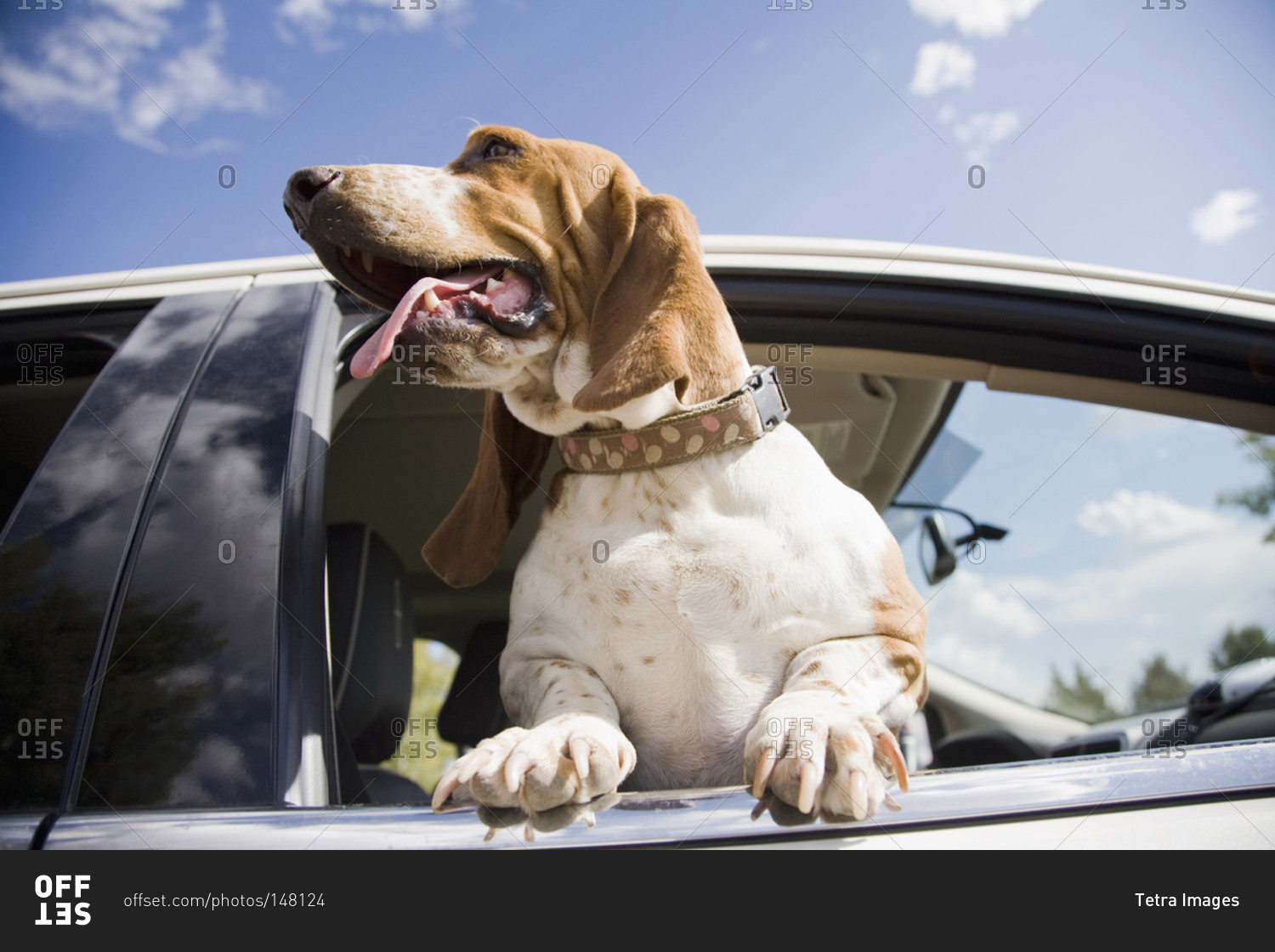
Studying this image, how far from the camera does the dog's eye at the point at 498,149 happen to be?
176cm

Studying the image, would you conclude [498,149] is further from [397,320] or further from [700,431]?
[700,431]

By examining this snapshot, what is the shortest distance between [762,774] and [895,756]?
0.19m

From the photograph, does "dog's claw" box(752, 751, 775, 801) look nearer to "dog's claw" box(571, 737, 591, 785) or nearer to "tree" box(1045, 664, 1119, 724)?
"dog's claw" box(571, 737, 591, 785)

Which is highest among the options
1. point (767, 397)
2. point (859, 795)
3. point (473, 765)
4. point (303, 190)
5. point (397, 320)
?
point (303, 190)

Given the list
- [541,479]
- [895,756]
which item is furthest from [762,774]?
[541,479]

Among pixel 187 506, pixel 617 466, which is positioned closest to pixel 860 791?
pixel 617 466

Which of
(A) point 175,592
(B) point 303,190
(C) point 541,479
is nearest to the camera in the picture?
(A) point 175,592

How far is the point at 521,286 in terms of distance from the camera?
5.33 feet

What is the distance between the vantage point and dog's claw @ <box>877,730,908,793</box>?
1.03 m

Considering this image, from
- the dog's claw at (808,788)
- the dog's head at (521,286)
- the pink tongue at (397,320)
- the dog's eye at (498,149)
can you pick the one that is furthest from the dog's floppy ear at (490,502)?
the dog's claw at (808,788)

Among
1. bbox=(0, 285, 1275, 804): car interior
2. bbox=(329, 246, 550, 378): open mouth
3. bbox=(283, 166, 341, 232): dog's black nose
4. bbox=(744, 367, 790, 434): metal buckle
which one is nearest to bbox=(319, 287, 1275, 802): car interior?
bbox=(0, 285, 1275, 804): car interior

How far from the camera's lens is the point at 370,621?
1.91m

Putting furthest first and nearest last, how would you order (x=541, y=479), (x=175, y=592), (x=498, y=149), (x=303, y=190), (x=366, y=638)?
(x=541, y=479)
(x=366, y=638)
(x=498, y=149)
(x=303, y=190)
(x=175, y=592)

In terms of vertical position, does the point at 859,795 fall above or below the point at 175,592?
below
